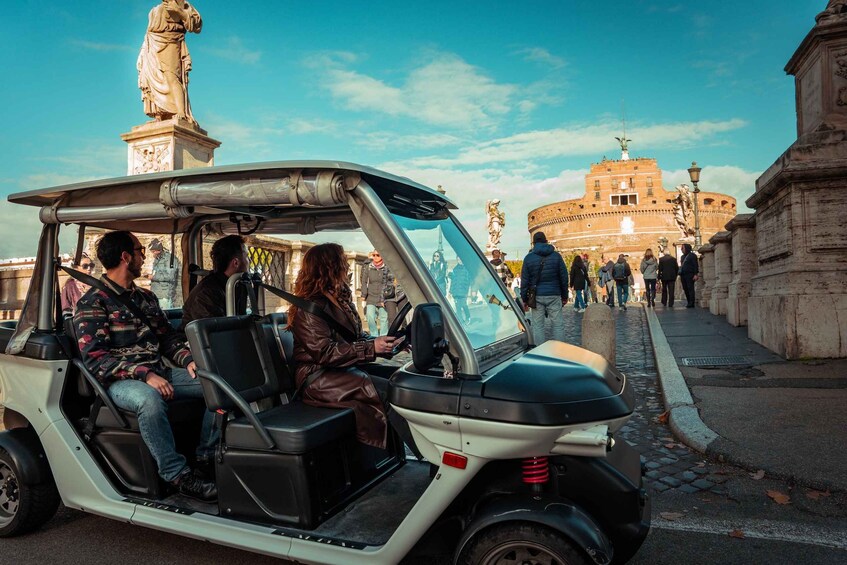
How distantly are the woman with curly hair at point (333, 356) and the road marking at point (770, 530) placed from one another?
6.03ft

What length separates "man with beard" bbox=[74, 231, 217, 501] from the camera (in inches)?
136

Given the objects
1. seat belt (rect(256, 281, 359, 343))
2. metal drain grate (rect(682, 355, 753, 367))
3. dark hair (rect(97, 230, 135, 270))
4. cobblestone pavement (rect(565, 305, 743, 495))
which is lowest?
cobblestone pavement (rect(565, 305, 743, 495))

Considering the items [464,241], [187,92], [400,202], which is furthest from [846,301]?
[187,92]

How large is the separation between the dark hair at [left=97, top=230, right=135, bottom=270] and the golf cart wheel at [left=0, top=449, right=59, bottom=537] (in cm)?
126

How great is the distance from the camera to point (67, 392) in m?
3.80

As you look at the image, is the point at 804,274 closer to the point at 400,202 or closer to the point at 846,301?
the point at 846,301

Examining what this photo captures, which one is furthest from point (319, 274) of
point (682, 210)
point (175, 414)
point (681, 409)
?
point (682, 210)

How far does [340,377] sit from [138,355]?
1293mm

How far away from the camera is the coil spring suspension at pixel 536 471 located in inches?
104

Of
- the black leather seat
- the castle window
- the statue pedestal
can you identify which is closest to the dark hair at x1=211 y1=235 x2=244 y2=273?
the black leather seat

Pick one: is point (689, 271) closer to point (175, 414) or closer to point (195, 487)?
point (175, 414)

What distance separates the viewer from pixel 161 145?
38.3ft

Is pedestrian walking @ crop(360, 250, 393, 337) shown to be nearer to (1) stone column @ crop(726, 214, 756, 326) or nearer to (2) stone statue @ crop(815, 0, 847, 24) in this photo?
(1) stone column @ crop(726, 214, 756, 326)

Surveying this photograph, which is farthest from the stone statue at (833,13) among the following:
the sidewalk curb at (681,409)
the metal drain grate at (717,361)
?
the sidewalk curb at (681,409)
